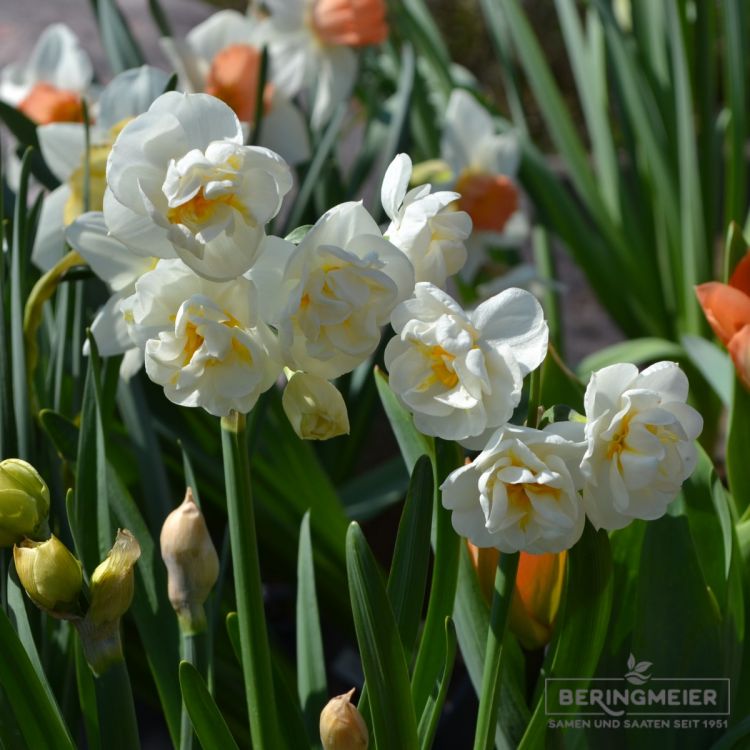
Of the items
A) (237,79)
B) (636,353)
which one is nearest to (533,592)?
(237,79)

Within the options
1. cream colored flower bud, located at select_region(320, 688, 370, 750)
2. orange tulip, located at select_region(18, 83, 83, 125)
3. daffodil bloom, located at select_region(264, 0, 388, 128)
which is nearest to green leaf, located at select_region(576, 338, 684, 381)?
daffodil bloom, located at select_region(264, 0, 388, 128)

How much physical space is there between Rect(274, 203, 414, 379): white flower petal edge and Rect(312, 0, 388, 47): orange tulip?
813mm

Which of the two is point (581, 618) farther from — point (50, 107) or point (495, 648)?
point (50, 107)

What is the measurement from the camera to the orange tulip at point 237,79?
1.06 m

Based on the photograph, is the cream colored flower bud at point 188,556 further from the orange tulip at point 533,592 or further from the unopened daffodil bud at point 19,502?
the orange tulip at point 533,592

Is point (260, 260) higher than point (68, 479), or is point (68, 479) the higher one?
point (260, 260)

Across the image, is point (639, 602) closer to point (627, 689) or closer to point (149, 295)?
point (627, 689)

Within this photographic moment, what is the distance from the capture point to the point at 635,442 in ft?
1.22

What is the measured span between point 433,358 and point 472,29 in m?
4.62

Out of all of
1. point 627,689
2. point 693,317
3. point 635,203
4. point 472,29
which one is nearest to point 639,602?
point 627,689

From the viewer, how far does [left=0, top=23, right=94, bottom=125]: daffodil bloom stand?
1036 millimetres

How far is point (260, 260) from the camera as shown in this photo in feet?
1.31
